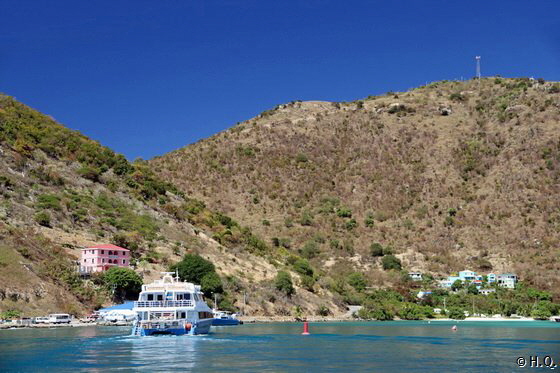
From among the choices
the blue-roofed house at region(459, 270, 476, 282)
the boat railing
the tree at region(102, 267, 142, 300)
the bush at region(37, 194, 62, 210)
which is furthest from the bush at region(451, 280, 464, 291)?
the boat railing

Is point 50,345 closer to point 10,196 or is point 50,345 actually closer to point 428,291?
point 10,196

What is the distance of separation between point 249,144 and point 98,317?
114 metres

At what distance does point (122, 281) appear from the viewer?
9006 centimetres

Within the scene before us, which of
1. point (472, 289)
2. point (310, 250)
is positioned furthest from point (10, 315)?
point (472, 289)

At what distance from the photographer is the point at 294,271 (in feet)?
405

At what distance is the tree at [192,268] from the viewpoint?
318 feet

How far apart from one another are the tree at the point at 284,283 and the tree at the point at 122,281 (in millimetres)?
25745

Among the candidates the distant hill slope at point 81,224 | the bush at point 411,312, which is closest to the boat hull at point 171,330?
the distant hill slope at point 81,224

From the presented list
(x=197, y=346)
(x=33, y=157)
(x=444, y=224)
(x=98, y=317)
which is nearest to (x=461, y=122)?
(x=444, y=224)

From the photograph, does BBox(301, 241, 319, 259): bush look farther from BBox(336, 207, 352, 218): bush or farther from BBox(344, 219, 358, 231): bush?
BBox(336, 207, 352, 218): bush

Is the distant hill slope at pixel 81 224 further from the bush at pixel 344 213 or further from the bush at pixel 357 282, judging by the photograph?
the bush at pixel 344 213

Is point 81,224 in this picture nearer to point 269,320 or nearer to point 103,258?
point 103,258

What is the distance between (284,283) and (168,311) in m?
44.5

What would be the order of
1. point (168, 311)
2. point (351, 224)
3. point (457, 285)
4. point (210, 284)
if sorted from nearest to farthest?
point (168, 311)
point (210, 284)
point (457, 285)
point (351, 224)
